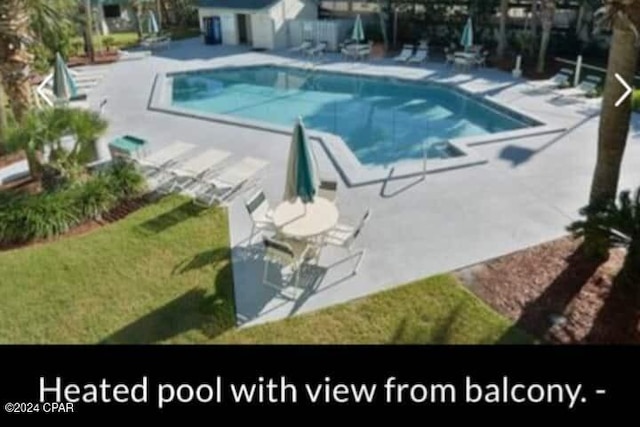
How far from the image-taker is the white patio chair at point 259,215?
1098 centimetres

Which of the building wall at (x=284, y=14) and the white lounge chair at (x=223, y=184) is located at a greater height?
the building wall at (x=284, y=14)

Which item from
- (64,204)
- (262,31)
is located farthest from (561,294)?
(262,31)

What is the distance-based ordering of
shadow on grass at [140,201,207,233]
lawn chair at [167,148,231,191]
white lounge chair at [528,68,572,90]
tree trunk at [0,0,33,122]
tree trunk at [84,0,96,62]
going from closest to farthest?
1. shadow on grass at [140,201,207,233]
2. lawn chair at [167,148,231,191]
3. tree trunk at [0,0,33,122]
4. white lounge chair at [528,68,572,90]
5. tree trunk at [84,0,96,62]

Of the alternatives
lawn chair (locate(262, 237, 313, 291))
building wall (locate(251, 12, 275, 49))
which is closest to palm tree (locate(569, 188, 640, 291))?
lawn chair (locate(262, 237, 313, 291))

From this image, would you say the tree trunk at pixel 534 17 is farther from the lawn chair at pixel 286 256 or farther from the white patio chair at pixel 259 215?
the lawn chair at pixel 286 256

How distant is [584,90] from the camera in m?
21.7

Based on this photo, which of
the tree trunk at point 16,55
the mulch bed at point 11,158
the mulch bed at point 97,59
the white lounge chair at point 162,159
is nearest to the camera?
the tree trunk at point 16,55

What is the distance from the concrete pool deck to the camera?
9.88 m

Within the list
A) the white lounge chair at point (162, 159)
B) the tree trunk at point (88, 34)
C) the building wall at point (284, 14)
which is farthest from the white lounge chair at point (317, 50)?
the white lounge chair at point (162, 159)

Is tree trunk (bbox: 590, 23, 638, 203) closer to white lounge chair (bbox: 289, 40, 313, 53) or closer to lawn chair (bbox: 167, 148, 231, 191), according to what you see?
lawn chair (bbox: 167, 148, 231, 191)

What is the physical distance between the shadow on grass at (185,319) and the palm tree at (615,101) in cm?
624

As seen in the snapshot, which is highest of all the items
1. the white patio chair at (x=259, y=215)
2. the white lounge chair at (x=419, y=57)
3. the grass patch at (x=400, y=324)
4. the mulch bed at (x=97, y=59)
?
the mulch bed at (x=97, y=59)

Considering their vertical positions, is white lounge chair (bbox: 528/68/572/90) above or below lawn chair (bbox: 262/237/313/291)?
above

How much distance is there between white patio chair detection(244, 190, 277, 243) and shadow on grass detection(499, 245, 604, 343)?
494 centimetres
